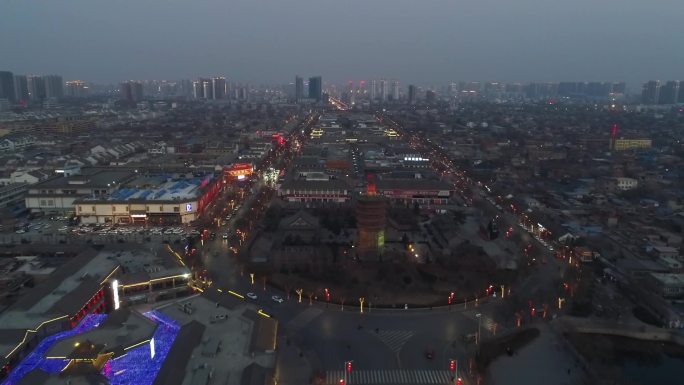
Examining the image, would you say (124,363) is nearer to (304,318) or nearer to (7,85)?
(304,318)

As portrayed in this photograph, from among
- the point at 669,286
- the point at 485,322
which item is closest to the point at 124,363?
the point at 485,322

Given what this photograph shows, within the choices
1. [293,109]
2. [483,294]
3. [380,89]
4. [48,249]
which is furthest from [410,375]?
[380,89]

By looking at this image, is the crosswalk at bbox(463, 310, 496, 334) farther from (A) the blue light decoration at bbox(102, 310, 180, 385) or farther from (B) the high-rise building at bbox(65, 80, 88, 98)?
(B) the high-rise building at bbox(65, 80, 88, 98)

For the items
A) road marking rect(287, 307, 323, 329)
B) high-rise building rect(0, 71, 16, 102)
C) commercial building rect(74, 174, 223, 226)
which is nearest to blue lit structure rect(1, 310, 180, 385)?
road marking rect(287, 307, 323, 329)

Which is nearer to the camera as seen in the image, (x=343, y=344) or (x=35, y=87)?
(x=343, y=344)

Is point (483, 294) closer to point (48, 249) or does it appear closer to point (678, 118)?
point (48, 249)

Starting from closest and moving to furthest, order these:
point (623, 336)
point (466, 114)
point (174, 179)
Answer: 1. point (623, 336)
2. point (174, 179)
3. point (466, 114)
